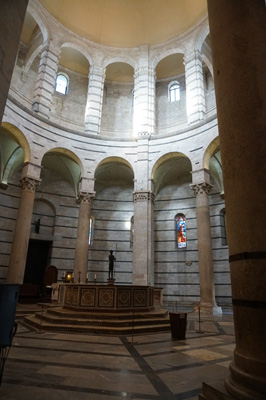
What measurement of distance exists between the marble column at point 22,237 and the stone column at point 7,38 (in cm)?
1098

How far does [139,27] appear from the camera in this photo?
19.9 meters

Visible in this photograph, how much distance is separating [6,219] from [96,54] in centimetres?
1335

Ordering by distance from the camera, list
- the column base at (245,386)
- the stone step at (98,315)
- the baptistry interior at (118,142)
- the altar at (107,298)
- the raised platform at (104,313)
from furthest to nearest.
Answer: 1. the baptistry interior at (118,142)
2. the altar at (107,298)
3. the stone step at (98,315)
4. the raised platform at (104,313)
5. the column base at (245,386)

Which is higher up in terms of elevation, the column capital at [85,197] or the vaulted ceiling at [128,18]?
the vaulted ceiling at [128,18]

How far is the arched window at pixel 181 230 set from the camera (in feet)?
62.8

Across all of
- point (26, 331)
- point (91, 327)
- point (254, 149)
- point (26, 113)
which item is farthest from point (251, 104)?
point (26, 113)

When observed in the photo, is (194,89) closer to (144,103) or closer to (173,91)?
(144,103)

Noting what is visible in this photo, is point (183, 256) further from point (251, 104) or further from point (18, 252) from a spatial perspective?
point (251, 104)

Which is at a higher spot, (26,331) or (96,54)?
(96,54)

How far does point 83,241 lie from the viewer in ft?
50.6

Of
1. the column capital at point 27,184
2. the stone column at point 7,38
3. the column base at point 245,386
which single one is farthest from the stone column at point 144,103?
the column base at point 245,386

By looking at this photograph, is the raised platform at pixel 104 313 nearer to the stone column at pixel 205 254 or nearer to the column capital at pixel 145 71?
the stone column at pixel 205 254

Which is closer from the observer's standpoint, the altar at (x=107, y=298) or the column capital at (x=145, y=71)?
the altar at (x=107, y=298)

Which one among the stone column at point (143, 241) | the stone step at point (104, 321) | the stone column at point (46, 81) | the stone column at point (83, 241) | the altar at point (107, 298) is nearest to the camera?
the stone step at point (104, 321)
